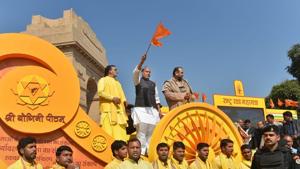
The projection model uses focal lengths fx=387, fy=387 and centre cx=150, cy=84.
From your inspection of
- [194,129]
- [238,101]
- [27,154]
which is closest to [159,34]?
[194,129]

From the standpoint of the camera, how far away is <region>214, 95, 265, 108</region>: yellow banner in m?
20.2

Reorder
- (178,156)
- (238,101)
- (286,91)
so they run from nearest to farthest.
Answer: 1. (178,156)
2. (238,101)
3. (286,91)

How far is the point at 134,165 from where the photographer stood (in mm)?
4695

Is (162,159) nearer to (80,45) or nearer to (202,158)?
(202,158)

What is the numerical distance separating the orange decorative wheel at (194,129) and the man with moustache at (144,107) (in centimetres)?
36

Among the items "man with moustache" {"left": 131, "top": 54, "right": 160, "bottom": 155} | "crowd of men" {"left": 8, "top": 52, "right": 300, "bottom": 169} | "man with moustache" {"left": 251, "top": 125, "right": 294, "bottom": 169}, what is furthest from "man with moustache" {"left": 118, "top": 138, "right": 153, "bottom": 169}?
"man with moustache" {"left": 251, "top": 125, "right": 294, "bottom": 169}

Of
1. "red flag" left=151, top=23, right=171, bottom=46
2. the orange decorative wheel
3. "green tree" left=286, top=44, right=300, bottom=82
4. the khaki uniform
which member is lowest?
the orange decorative wheel

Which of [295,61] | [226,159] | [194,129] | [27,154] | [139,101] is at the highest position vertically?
[295,61]

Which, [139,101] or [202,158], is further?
[139,101]

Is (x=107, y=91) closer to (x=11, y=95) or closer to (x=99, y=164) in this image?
(x=99, y=164)

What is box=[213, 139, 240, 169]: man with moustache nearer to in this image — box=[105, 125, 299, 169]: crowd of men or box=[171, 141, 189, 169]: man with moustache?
box=[105, 125, 299, 169]: crowd of men

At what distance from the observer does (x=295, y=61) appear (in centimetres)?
3547

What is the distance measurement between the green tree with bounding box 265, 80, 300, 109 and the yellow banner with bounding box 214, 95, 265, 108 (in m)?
12.6

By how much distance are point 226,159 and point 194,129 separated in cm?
74
